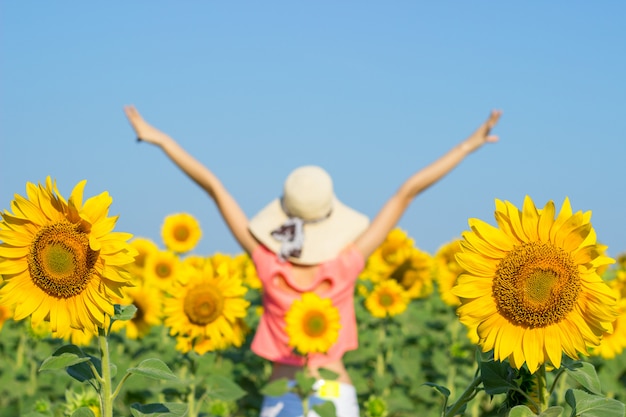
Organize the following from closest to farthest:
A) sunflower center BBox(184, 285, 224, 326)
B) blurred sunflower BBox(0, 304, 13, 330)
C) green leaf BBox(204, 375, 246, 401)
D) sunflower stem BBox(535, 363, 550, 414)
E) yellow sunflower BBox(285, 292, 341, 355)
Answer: sunflower stem BBox(535, 363, 550, 414) → green leaf BBox(204, 375, 246, 401) → sunflower center BBox(184, 285, 224, 326) → yellow sunflower BBox(285, 292, 341, 355) → blurred sunflower BBox(0, 304, 13, 330)

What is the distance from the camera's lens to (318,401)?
215 inches

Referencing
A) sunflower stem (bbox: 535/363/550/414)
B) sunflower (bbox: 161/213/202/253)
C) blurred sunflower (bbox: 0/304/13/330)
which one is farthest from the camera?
sunflower (bbox: 161/213/202/253)

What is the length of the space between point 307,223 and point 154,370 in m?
3.52

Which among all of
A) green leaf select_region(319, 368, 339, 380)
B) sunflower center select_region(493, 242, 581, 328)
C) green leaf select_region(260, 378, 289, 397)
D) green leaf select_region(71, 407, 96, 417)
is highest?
green leaf select_region(319, 368, 339, 380)

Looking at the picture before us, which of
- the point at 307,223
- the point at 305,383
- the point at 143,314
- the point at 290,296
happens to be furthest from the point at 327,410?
the point at 143,314

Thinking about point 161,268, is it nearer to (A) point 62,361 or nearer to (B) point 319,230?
(B) point 319,230

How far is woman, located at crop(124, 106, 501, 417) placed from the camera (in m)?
5.67

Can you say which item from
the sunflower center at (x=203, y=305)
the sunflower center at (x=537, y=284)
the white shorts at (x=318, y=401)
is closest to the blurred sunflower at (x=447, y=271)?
the white shorts at (x=318, y=401)

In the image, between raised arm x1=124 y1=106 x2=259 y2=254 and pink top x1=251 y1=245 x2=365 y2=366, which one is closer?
pink top x1=251 y1=245 x2=365 y2=366

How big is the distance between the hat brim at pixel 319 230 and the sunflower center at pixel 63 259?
3.13 meters

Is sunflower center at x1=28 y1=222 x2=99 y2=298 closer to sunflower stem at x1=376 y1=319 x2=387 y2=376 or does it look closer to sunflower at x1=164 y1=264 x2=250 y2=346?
sunflower at x1=164 y1=264 x2=250 y2=346

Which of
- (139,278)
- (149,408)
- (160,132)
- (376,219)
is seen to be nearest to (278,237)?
(376,219)

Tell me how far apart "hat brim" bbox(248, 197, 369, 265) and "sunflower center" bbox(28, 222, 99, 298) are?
3.13 meters

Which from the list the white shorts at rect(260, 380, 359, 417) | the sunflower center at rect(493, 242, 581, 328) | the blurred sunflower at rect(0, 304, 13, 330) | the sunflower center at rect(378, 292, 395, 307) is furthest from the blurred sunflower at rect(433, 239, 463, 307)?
the sunflower center at rect(493, 242, 581, 328)
